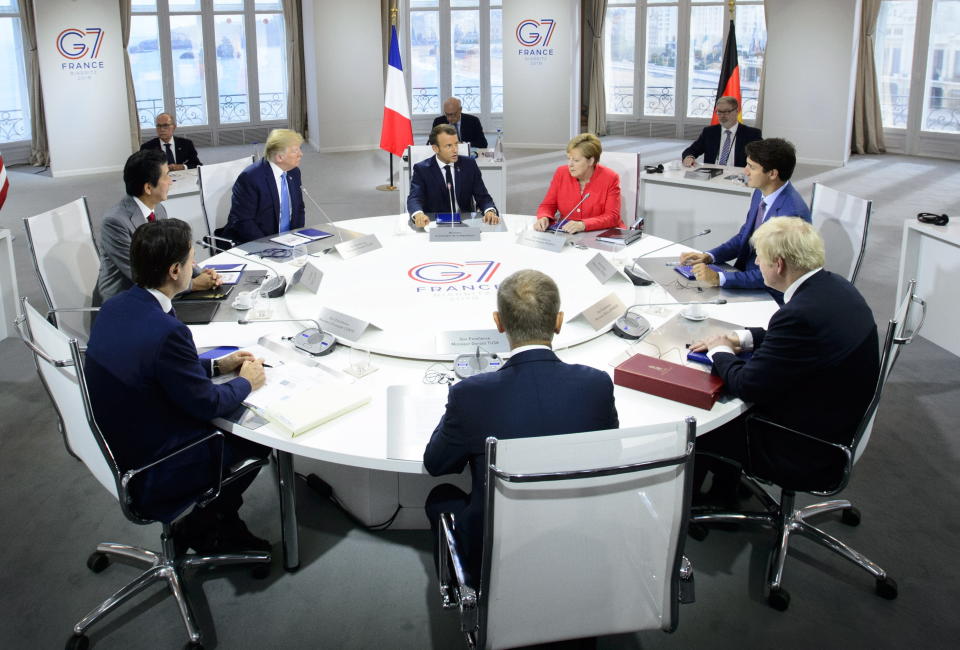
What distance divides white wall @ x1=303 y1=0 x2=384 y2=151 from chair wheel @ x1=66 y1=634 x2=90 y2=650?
1016 cm

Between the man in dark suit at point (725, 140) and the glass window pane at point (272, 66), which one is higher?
the glass window pane at point (272, 66)

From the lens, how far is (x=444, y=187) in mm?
5590

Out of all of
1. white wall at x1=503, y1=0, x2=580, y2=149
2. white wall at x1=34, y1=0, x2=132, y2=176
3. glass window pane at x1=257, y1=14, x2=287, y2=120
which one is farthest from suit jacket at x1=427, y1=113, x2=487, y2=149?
glass window pane at x1=257, y1=14, x2=287, y2=120

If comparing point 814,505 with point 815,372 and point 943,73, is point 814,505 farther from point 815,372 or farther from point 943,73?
point 943,73

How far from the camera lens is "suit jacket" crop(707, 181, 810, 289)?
3840 millimetres

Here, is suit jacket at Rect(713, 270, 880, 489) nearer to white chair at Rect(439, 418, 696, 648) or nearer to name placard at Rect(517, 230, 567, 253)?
white chair at Rect(439, 418, 696, 648)

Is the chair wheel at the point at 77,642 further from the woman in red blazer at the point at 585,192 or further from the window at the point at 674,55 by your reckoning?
the window at the point at 674,55

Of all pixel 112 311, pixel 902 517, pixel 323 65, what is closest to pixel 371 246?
pixel 112 311

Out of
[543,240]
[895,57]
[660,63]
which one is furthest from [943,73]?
[543,240]

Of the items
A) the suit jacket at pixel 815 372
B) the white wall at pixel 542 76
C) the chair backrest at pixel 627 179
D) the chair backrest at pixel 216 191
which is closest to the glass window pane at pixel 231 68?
the white wall at pixel 542 76

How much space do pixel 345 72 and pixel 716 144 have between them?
642 centimetres

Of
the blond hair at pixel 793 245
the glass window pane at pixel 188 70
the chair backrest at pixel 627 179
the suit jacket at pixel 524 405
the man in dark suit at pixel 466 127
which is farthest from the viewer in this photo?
the glass window pane at pixel 188 70

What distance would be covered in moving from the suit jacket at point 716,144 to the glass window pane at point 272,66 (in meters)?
7.68

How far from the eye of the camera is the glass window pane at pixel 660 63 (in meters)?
12.7
